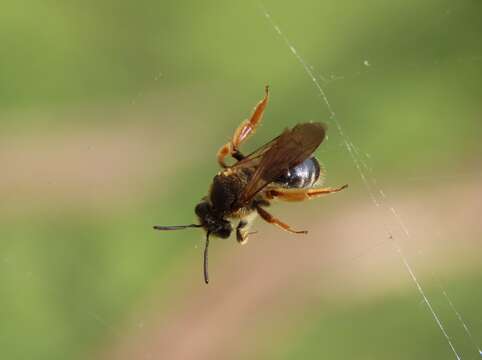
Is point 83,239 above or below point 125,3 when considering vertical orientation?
below

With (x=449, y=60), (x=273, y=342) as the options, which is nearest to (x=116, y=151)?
(x=273, y=342)

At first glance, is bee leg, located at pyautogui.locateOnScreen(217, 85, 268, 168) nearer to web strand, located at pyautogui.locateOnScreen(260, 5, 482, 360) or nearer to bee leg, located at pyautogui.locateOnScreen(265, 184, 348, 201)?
bee leg, located at pyautogui.locateOnScreen(265, 184, 348, 201)

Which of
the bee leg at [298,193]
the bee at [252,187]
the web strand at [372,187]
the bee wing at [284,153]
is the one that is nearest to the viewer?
the bee wing at [284,153]

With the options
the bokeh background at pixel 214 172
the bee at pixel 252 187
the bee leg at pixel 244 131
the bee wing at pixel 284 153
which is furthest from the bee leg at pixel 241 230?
the bokeh background at pixel 214 172

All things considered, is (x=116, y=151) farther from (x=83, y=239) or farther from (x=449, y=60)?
(x=449, y=60)

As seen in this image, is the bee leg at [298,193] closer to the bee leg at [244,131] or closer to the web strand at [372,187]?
the bee leg at [244,131]

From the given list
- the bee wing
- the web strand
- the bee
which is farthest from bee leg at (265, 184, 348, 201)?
the web strand
